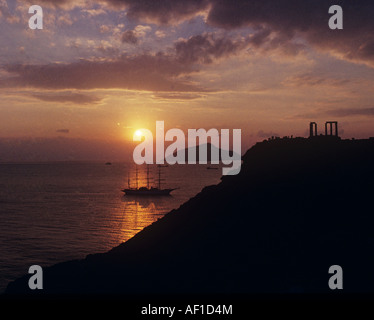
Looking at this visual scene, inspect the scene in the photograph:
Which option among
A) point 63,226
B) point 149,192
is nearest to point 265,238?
point 63,226

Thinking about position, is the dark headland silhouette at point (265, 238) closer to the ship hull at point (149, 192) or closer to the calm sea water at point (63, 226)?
the calm sea water at point (63, 226)

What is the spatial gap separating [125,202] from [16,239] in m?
54.4

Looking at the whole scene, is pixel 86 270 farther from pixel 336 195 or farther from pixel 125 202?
pixel 125 202

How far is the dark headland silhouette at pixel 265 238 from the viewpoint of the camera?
2277 cm

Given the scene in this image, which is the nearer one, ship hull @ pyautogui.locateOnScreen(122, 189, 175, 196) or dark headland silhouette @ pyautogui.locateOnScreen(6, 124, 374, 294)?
dark headland silhouette @ pyautogui.locateOnScreen(6, 124, 374, 294)

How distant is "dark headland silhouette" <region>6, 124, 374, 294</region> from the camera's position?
22.8 meters

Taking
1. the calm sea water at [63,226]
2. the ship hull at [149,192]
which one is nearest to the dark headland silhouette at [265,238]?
the calm sea water at [63,226]

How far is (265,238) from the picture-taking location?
26219 mm

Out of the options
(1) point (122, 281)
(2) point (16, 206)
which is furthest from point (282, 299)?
(2) point (16, 206)

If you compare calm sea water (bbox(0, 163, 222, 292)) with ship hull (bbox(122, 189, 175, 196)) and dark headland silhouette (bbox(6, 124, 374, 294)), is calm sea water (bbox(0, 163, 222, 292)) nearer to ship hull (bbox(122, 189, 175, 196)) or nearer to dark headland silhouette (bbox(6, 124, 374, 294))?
ship hull (bbox(122, 189, 175, 196))

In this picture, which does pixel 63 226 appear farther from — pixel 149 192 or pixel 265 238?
pixel 149 192

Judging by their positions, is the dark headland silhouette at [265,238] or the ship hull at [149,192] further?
the ship hull at [149,192]

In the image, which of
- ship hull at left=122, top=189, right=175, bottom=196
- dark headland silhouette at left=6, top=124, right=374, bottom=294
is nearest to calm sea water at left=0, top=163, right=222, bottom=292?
ship hull at left=122, top=189, right=175, bottom=196

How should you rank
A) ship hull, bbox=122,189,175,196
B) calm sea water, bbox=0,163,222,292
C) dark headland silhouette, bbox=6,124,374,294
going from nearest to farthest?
dark headland silhouette, bbox=6,124,374,294
calm sea water, bbox=0,163,222,292
ship hull, bbox=122,189,175,196
